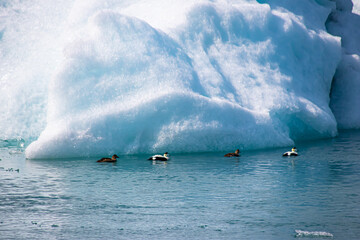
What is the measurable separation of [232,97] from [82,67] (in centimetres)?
522

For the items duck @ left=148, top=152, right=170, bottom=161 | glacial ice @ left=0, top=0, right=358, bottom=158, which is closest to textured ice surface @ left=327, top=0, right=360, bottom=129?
glacial ice @ left=0, top=0, right=358, bottom=158

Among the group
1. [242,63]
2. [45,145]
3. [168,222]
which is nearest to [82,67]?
[45,145]

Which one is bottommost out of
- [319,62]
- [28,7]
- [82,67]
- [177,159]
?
[177,159]

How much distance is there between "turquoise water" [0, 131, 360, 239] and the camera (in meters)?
9.31

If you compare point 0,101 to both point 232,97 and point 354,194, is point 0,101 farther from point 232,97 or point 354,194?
point 354,194

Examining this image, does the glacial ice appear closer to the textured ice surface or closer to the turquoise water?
the turquoise water

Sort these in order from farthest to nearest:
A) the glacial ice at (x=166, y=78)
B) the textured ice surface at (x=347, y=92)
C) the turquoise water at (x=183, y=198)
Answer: the textured ice surface at (x=347, y=92) → the glacial ice at (x=166, y=78) → the turquoise water at (x=183, y=198)

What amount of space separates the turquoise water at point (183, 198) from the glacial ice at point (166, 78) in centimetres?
109

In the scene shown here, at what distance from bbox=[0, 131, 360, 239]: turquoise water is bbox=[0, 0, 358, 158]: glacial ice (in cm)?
109

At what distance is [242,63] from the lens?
21.5m

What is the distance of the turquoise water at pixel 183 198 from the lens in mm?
9312

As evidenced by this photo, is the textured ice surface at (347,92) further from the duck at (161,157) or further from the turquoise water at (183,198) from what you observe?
the duck at (161,157)

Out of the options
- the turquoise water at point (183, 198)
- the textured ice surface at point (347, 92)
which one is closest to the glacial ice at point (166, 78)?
the turquoise water at point (183, 198)

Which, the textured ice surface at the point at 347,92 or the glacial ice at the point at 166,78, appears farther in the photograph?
the textured ice surface at the point at 347,92
